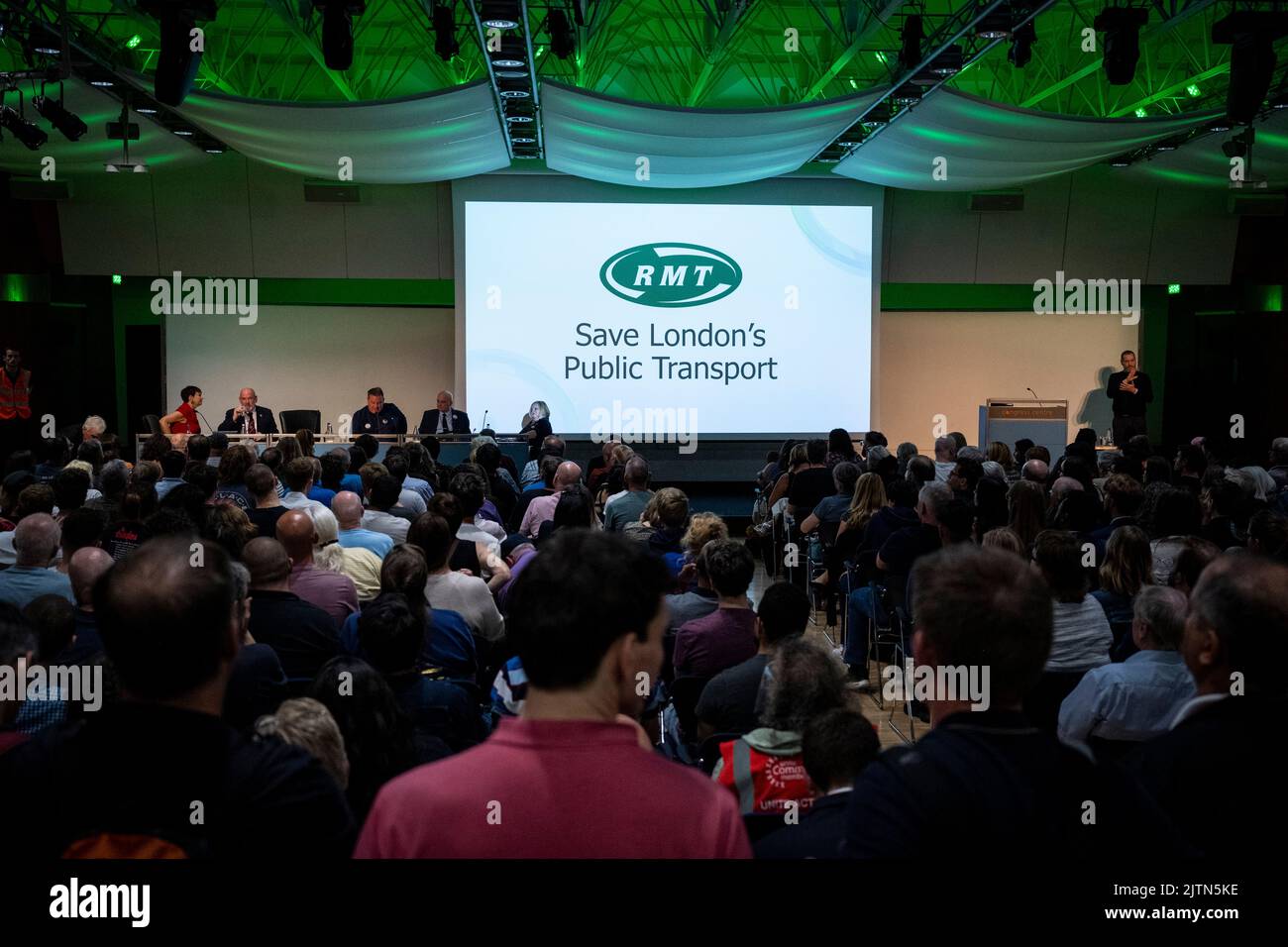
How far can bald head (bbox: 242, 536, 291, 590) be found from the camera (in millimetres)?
3752

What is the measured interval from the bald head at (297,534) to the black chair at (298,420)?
846cm

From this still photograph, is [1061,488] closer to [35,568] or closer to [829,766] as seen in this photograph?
[829,766]

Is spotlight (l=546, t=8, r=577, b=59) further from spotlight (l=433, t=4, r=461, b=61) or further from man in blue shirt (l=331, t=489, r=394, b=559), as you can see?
man in blue shirt (l=331, t=489, r=394, b=559)

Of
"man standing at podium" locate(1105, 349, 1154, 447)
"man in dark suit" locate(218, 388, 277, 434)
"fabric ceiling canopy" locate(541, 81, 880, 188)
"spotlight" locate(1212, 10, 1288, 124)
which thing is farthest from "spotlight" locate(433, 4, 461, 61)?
"man standing at podium" locate(1105, 349, 1154, 447)

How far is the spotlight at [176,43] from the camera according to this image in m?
7.09

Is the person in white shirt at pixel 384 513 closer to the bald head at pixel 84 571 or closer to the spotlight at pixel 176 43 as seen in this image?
the bald head at pixel 84 571

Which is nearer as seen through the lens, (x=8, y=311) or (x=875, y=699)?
(x=875, y=699)

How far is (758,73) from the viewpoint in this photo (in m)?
13.9

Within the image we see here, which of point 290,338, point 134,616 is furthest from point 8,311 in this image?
point 134,616

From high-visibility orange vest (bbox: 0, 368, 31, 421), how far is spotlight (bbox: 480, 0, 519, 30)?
6919 mm

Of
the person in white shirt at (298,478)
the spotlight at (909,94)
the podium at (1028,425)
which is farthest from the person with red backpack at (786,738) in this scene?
the podium at (1028,425)

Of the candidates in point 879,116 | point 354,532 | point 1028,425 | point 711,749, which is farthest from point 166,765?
point 1028,425
